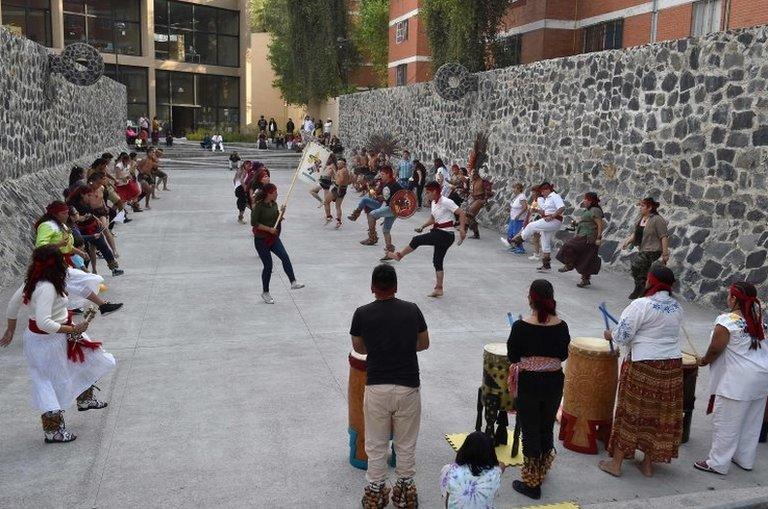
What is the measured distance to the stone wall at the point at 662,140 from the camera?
1034cm

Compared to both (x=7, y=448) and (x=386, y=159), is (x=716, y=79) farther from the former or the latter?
(x=386, y=159)

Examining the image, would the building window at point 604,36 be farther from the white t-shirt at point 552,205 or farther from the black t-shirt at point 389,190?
the black t-shirt at point 389,190

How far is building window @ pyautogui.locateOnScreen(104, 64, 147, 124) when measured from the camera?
45.6 meters

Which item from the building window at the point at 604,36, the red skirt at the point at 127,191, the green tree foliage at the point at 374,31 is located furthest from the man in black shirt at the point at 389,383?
the green tree foliage at the point at 374,31

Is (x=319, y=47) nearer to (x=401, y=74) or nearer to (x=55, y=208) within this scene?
(x=401, y=74)

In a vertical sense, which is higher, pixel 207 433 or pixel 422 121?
pixel 422 121

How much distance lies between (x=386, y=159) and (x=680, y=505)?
21569 millimetres

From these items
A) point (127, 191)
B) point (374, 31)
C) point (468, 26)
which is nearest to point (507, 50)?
point (468, 26)

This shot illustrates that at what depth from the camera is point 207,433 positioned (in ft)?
19.6

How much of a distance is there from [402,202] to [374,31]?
36.5 meters

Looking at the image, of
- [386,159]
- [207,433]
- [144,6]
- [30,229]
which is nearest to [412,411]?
[207,433]

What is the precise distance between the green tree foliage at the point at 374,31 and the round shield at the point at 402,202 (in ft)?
119

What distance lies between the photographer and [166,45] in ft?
155

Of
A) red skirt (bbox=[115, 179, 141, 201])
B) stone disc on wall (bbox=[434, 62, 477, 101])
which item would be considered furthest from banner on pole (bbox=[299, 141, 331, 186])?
stone disc on wall (bbox=[434, 62, 477, 101])
